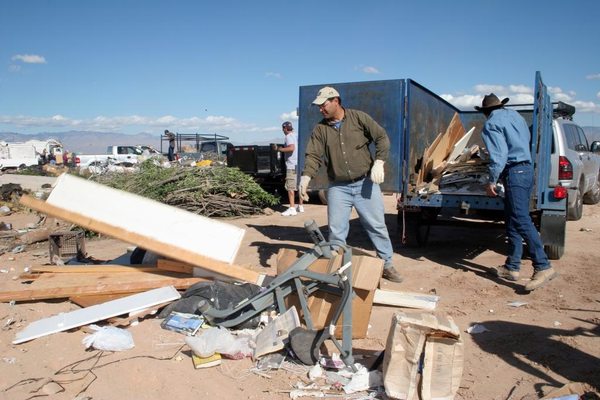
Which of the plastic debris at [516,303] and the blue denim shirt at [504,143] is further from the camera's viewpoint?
the blue denim shirt at [504,143]

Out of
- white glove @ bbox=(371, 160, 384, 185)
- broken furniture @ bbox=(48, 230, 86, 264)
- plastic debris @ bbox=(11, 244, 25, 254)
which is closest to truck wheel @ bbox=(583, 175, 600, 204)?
white glove @ bbox=(371, 160, 384, 185)

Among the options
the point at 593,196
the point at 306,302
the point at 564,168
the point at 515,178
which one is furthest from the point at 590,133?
the point at 306,302

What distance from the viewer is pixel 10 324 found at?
4.29 m

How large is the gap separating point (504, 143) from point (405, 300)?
1.92m

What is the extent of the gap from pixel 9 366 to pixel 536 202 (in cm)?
548

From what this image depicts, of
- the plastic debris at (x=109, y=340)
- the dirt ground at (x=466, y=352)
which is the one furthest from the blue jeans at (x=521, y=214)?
the plastic debris at (x=109, y=340)

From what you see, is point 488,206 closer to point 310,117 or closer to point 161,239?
point 310,117

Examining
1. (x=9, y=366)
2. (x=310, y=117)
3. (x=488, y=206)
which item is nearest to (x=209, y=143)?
(x=310, y=117)

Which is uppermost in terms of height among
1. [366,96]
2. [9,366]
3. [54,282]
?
[366,96]

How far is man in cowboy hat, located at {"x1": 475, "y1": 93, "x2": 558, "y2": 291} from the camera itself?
5.07 m

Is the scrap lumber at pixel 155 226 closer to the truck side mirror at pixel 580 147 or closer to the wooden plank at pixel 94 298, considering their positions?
the wooden plank at pixel 94 298

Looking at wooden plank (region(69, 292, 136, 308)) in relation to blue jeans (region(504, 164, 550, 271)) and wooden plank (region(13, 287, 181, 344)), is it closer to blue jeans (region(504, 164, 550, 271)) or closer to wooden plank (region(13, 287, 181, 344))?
wooden plank (region(13, 287, 181, 344))

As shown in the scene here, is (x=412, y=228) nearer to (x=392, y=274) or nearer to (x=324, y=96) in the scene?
(x=392, y=274)

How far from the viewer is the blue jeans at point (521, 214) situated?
5082mm
